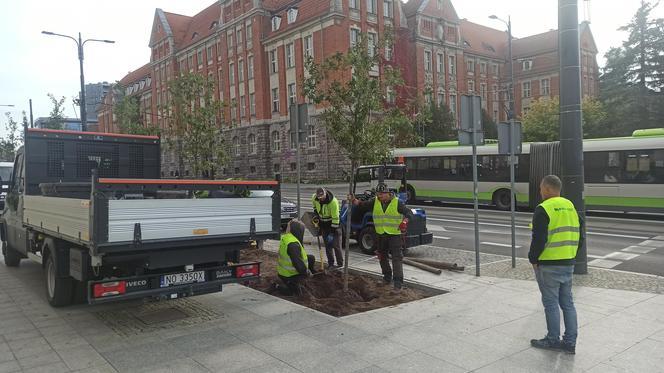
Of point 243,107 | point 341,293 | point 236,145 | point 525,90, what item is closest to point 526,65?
point 525,90

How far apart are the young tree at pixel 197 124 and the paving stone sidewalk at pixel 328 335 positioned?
594 cm

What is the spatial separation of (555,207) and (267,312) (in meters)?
3.61

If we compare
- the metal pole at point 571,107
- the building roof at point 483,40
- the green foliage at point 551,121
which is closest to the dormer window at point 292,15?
the building roof at point 483,40

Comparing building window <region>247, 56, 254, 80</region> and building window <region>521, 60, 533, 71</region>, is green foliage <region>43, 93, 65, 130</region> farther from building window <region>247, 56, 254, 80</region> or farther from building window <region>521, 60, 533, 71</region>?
building window <region>521, 60, 533, 71</region>

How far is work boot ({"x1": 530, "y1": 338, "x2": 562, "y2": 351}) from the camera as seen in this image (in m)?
4.86

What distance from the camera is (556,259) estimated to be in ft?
15.7

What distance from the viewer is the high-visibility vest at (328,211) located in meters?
9.70

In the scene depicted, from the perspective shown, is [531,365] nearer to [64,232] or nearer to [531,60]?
[64,232]

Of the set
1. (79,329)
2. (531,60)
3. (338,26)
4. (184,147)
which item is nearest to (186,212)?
(79,329)

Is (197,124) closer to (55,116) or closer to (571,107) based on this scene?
(571,107)

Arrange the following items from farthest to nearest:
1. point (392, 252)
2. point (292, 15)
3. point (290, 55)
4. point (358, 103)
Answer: point (290, 55) → point (292, 15) → point (392, 252) → point (358, 103)

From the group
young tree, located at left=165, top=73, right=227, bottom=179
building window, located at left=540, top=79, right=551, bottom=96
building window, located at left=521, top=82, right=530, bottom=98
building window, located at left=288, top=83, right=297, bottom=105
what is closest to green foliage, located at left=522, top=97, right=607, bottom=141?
building window, located at left=288, top=83, right=297, bottom=105

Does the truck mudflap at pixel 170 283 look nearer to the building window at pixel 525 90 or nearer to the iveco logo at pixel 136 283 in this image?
the iveco logo at pixel 136 283

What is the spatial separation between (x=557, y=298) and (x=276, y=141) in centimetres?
4948
